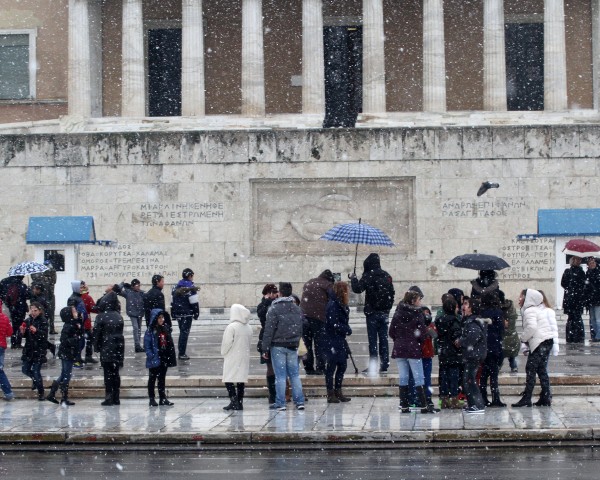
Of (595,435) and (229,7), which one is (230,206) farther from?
(595,435)

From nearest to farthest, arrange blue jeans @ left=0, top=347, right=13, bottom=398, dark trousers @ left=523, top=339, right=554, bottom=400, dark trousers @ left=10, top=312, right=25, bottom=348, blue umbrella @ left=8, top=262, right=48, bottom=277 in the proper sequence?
dark trousers @ left=523, top=339, right=554, bottom=400, blue jeans @ left=0, top=347, right=13, bottom=398, blue umbrella @ left=8, top=262, right=48, bottom=277, dark trousers @ left=10, top=312, right=25, bottom=348

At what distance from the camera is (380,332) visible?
20156 mm

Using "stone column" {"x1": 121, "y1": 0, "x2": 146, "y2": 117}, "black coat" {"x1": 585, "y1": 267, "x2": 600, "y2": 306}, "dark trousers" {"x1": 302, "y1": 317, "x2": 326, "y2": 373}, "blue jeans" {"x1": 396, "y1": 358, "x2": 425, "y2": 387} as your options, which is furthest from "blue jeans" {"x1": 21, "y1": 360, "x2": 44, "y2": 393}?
"stone column" {"x1": 121, "y1": 0, "x2": 146, "y2": 117}

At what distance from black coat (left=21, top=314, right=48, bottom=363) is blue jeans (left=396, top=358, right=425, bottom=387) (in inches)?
212

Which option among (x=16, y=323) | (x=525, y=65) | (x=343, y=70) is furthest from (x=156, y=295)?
(x=525, y=65)

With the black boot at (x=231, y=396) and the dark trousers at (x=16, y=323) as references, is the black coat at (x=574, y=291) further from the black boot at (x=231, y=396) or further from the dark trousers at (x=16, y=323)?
the dark trousers at (x=16, y=323)

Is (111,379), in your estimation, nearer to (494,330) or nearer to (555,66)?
(494,330)

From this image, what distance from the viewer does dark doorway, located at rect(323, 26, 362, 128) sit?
151 feet

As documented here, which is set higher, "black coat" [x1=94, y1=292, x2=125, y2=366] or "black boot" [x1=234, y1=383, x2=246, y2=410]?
"black coat" [x1=94, y1=292, x2=125, y2=366]

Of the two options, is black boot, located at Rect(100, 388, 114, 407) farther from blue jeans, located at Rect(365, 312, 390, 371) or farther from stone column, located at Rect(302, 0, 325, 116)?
stone column, located at Rect(302, 0, 325, 116)

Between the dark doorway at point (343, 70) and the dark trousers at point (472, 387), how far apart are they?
28.9 meters

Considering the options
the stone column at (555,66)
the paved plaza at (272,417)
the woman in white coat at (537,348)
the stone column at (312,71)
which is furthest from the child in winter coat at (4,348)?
the stone column at (555,66)

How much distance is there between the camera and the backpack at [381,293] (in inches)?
776

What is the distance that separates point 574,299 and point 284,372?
7.84 meters
